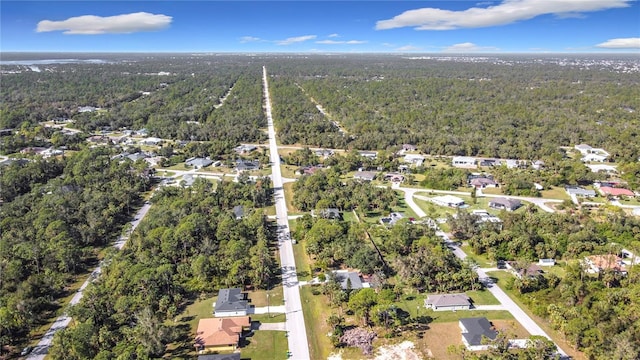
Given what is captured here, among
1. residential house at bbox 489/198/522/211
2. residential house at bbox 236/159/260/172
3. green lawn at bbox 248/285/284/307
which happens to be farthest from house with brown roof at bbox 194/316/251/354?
residential house at bbox 236/159/260/172

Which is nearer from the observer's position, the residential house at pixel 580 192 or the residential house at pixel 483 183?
the residential house at pixel 580 192

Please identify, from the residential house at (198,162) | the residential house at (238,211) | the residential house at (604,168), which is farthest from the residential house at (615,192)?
the residential house at (198,162)

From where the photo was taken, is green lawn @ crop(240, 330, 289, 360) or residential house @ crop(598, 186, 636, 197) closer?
green lawn @ crop(240, 330, 289, 360)

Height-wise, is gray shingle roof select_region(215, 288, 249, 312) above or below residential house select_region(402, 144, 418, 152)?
below

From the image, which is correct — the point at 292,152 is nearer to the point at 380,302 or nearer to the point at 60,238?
the point at 60,238

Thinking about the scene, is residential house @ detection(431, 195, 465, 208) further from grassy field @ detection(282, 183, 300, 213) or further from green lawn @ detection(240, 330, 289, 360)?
green lawn @ detection(240, 330, 289, 360)

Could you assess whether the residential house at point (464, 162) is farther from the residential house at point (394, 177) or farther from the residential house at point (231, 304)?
the residential house at point (231, 304)
